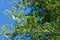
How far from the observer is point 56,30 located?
3.65 meters

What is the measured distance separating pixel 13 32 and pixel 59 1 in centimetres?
61

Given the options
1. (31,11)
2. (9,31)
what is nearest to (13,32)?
(9,31)

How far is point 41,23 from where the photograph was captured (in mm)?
3791

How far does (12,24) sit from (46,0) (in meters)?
0.46

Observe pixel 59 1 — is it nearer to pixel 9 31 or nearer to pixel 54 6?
pixel 54 6

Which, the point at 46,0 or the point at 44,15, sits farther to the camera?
the point at 44,15

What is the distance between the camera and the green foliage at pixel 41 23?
3.61 meters

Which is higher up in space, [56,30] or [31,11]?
[31,11]

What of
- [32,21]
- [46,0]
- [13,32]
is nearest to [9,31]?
[13,32]

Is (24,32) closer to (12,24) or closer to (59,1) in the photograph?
(12,24)

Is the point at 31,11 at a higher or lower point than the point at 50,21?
higher

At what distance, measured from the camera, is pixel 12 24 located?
3.74 metres

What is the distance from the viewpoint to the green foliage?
3.61 meters

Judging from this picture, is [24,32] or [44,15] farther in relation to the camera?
[44,15]
